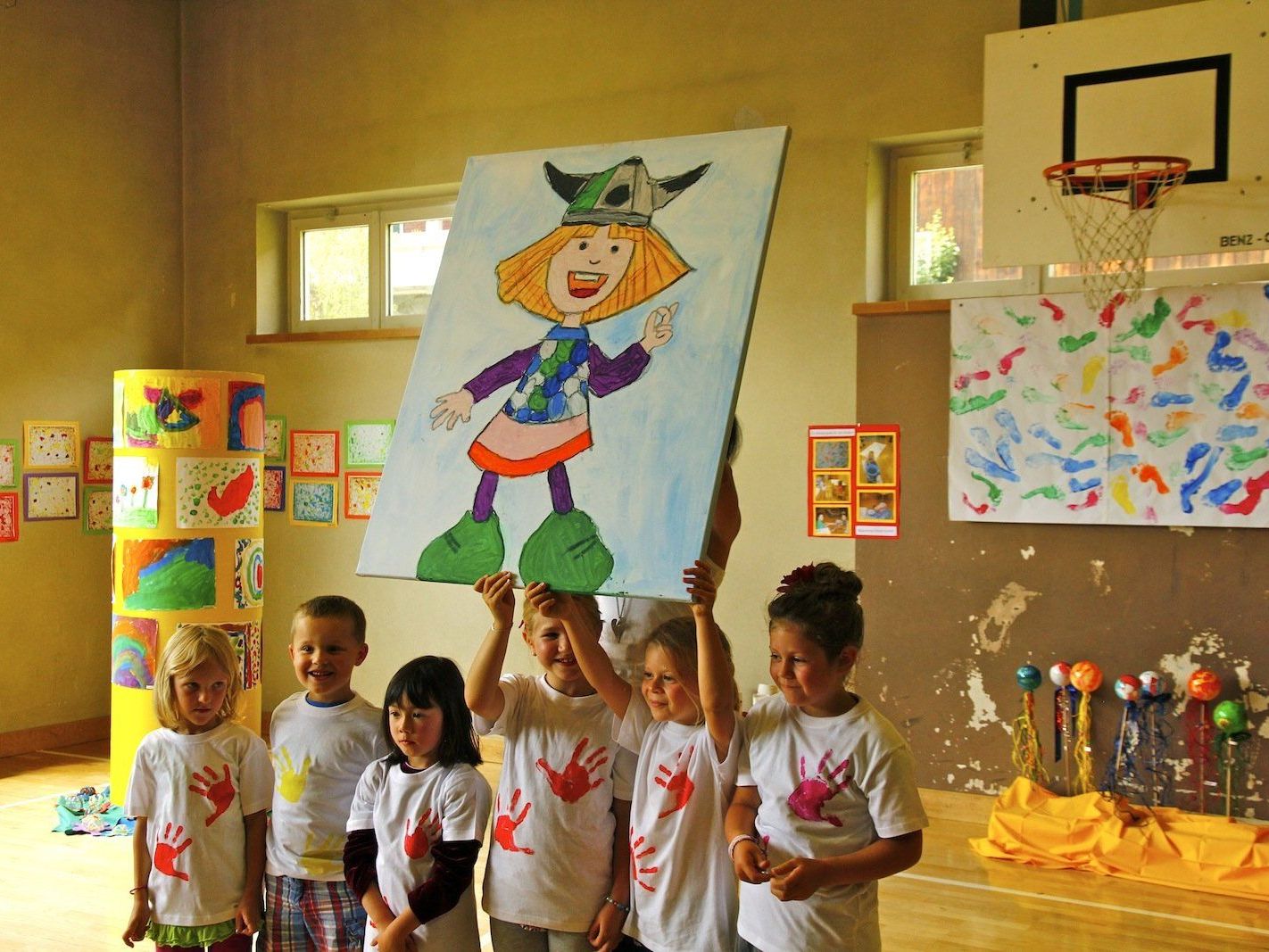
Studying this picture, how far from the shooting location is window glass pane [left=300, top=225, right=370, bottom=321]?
570 centimetres

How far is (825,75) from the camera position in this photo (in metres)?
4.52

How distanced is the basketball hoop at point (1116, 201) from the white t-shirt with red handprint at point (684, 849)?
93.7 inches

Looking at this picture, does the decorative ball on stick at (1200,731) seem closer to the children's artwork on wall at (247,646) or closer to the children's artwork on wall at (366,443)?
the children's artwork on wall at (247,646)

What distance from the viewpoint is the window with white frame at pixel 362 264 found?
5.52 metres

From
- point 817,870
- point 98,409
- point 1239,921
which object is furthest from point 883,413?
point 98,409

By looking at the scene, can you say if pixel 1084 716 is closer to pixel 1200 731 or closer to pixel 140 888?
pixel 1200 731

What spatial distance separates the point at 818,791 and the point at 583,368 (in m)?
0.78

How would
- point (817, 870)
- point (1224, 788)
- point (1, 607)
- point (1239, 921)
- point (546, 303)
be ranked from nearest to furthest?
point (817, 870)
point (546, 303)
point (1239, 921)
point (1224, 788)
point (1, 607)

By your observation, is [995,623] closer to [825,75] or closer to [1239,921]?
[1239,921]

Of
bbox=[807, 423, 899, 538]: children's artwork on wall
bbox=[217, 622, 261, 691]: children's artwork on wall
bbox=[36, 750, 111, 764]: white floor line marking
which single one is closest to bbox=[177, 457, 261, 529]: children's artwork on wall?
bbox=[217, 622, 261, 691]: children's artwork on wall

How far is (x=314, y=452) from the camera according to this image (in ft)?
18.4

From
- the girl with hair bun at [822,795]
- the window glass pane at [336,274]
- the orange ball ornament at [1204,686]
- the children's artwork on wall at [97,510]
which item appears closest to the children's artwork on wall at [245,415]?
the window glass pane at [336,274]

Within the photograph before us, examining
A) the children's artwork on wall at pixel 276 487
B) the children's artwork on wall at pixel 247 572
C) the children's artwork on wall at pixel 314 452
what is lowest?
Answer: the children's artwork on wall at pixel 247 572

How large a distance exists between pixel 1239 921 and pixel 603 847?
224 cm
